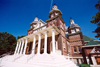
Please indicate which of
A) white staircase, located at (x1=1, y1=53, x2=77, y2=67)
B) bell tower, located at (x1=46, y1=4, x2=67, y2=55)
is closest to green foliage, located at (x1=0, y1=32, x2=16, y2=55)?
white staircase, located at (x1=1, y1=53, x2=77, y2=67)

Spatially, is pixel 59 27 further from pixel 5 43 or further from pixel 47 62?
pixel 5 43

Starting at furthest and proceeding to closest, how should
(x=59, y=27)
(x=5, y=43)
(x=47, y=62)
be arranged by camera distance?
(x=5, y=43) → (x=59, y=27) → (x=47, y=62)

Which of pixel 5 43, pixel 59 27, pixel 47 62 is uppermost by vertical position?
pixel 59 27

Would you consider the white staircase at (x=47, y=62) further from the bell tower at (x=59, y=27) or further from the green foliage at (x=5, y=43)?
the green foliage at (x=5, y=43)

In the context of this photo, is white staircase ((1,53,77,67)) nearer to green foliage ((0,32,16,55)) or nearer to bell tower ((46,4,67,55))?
bell tower ((46,4,67,55))

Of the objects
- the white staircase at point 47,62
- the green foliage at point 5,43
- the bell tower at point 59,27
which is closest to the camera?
the white staircase at point 47,62

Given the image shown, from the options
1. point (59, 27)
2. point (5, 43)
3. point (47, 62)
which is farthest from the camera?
point (5, 43)

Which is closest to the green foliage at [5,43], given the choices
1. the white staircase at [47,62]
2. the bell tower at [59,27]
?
the white staircase at [47,62]

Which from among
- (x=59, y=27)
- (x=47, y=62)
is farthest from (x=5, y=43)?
(x=47, y=62)

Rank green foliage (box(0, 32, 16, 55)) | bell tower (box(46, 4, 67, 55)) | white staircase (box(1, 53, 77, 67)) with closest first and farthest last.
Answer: white staircase (box(1, 53, 77, 67)) → bell tower (box(46, 4, 67, 55)) → green foliage (box(0, 32, 16, 55))

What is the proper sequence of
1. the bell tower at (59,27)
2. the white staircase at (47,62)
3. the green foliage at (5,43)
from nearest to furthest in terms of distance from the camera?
1. the white staircase at (47,62)
2. the bell tower at (59,27)
3. the green foliage at (5,43)

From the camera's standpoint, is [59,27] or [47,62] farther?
[59,27]

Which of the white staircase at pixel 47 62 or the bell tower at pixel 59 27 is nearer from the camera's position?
the white staircase at pixel 47 62

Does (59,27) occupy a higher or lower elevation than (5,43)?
higher
